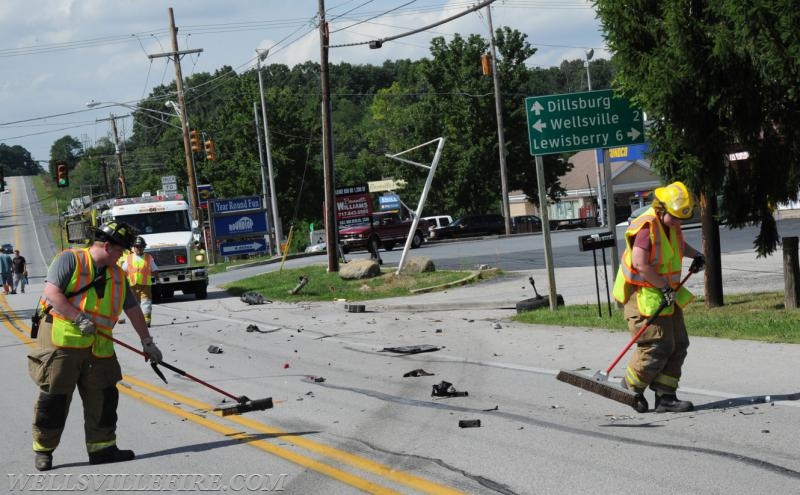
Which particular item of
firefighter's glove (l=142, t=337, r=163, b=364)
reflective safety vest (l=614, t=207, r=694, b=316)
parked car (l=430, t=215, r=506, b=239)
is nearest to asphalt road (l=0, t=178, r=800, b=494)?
firefighter's glove (l=142, t=337, r=163, b=364)

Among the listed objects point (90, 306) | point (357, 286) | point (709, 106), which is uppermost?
point (709, 106)

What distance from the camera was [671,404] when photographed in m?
8.29

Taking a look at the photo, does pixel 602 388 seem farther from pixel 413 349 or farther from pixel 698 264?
pixel 413 349

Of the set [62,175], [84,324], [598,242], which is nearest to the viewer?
[84,324]

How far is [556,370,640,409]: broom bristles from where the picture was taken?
332 inches

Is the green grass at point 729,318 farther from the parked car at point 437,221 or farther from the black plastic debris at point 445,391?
the parked car at point 437,221

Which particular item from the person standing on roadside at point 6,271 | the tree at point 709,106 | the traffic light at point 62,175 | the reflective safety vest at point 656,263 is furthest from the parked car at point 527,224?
the reflective safety vest at point 656,263

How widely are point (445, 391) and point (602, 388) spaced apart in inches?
66.5

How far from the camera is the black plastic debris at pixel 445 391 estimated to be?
988cm

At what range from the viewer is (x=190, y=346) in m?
16.8

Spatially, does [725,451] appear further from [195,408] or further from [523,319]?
[523,319]

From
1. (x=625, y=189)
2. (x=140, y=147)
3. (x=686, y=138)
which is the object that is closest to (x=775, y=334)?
(x=686, y=138)

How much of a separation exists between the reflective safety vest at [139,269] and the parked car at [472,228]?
39139 millimetres

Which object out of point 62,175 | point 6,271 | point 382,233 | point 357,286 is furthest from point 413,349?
point 62,175
